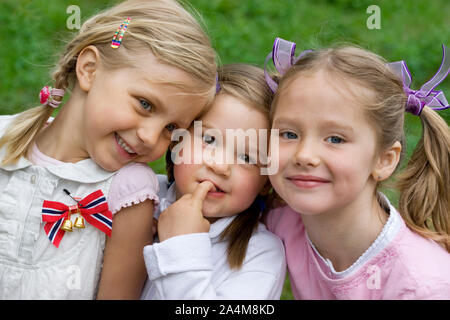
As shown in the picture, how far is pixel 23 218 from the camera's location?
6.93 feet

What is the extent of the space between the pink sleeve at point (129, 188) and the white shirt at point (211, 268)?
0.20m

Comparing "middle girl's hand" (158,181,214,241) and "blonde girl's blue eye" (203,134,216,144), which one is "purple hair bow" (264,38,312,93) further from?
"middle girl's hand" (158,181,214,241)

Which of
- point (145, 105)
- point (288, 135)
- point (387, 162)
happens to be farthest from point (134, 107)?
point (387, 162)

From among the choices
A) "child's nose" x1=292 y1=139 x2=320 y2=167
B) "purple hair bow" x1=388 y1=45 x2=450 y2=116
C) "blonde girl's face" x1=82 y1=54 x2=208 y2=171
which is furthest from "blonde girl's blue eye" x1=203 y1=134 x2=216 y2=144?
"purple hair bow" x1=388 y1=45 x2=450 y2=116

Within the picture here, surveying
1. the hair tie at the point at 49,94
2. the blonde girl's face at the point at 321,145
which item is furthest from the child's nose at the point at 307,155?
the hair tie at the point at 49,94

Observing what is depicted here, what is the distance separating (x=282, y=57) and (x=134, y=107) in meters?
0.64

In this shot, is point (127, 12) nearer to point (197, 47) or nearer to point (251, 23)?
point (197, 47)

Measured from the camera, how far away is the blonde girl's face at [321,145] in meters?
1.95

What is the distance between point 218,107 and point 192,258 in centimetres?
61

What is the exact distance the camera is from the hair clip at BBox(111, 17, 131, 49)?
2113 millimetres

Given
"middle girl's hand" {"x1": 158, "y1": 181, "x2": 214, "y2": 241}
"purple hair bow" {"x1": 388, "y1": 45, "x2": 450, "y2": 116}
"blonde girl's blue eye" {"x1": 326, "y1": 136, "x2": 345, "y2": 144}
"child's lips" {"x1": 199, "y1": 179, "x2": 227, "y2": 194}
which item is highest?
"purple hair bow" {"x1": 388, "y1": 45, "x2": 450, "y2": 116}

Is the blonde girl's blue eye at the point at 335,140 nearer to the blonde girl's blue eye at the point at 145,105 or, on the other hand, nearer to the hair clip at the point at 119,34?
the blonde girl's blue eye at the point at 145,105

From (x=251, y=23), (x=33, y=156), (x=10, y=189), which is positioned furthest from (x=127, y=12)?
(x=251, y=23)
